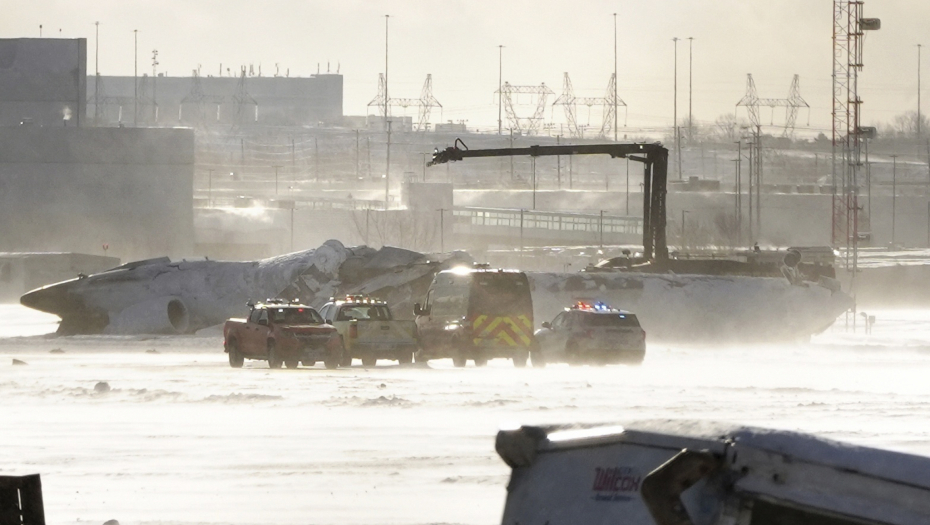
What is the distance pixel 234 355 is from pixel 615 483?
27440 mm

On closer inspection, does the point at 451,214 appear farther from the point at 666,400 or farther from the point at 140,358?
the point at 666,400

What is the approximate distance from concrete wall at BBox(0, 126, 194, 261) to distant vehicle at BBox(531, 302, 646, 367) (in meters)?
62.3

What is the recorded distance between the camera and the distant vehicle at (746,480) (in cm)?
407

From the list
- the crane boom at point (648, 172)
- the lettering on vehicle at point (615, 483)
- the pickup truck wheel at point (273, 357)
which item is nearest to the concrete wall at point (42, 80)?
the crane boom at point (648, 172)

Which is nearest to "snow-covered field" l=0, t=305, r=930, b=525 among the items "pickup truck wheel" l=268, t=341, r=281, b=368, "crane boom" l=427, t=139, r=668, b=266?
"pickup truck wheel" l=268, t=341, r=281, b=368

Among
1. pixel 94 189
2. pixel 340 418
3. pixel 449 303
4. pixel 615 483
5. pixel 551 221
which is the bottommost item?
pixel 340 418

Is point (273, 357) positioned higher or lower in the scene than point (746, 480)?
lower

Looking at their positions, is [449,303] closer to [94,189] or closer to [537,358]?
[537,358]

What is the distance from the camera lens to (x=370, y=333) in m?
32.8

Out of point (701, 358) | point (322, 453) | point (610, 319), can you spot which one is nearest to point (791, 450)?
point (322, 453)

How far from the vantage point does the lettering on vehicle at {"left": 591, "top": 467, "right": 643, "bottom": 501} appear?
4723 mm

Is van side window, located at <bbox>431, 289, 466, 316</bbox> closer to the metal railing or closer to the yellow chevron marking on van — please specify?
the yellow chevron marking on van

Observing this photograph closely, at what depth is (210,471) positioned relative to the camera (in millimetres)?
13797

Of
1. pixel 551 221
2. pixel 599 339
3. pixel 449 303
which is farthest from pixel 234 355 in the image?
pixel 551 221
